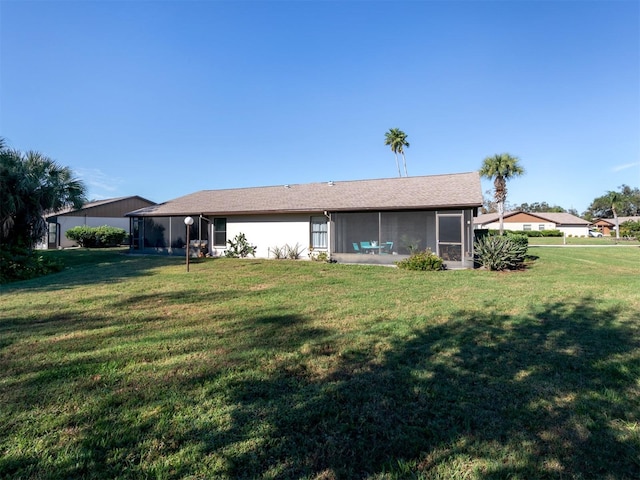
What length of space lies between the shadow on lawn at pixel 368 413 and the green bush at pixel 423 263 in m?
7.92

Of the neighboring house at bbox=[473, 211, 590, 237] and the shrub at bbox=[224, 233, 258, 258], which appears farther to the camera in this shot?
the neighboring house at bbox=[473, 211, 590, 237]

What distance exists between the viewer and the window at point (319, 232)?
53.2 ft

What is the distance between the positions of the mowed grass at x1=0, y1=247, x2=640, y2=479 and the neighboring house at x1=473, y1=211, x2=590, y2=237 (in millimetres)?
57449

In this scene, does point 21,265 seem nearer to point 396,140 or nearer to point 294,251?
point 294,251

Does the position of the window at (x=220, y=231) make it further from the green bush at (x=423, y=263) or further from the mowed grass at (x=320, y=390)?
the mowed grass at (x=320, y=390)

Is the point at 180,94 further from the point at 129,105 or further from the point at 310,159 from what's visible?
the point at 310,159

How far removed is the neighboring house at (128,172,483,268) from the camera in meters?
13.8

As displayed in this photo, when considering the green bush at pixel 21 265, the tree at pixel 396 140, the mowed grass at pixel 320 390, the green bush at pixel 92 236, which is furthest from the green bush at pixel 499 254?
the tree at pixel 396 140

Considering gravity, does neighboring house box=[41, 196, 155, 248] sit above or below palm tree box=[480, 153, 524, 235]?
below

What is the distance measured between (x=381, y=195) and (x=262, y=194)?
25.1 feet

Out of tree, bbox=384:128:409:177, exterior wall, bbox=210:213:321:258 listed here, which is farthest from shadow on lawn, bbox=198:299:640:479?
tree, bbox=384:128:409:177

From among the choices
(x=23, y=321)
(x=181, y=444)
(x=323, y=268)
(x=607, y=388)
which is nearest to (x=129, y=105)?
(x=323, y=268)

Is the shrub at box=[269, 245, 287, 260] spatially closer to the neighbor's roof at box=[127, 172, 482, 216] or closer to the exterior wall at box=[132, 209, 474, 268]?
the exterior wall at box=[132, 209, 474, 268]

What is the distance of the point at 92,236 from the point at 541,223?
66062 millimetres
